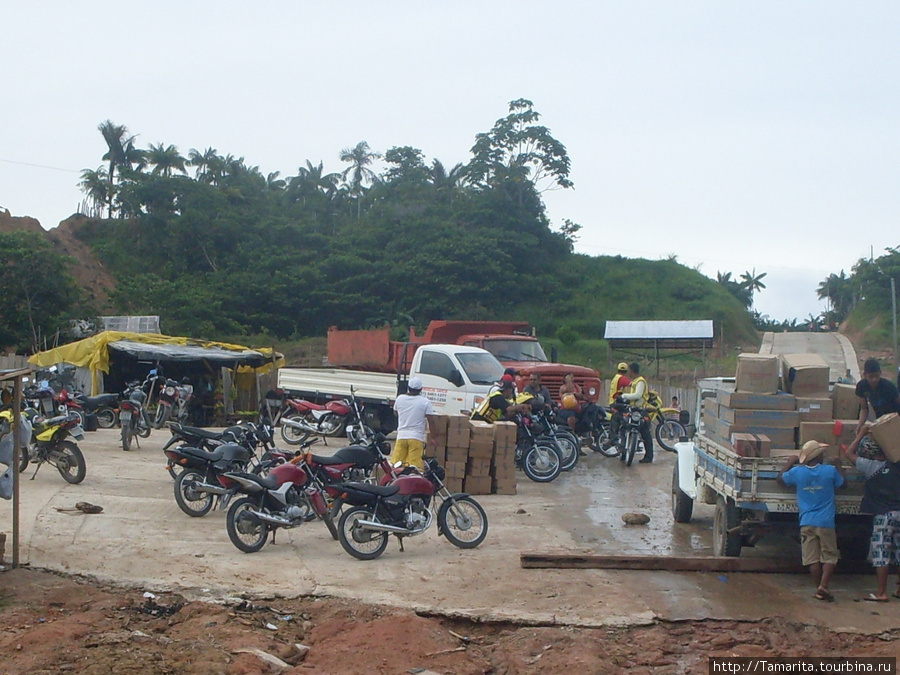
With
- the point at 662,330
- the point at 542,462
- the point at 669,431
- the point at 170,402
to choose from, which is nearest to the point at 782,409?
the point at 542,462

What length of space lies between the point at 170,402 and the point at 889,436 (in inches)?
623

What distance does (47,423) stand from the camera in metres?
12.1

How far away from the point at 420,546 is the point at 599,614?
277 centimetres

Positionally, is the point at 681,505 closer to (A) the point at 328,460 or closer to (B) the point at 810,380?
(B) the point at 810,380

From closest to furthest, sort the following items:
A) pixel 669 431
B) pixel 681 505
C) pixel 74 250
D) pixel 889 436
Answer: pixel 889 436 < pixel 681 505 < pixel 669 431 < pixel 74 250

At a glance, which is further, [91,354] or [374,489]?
[91,354]

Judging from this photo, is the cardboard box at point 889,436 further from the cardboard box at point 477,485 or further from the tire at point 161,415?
the tire at point 161,415

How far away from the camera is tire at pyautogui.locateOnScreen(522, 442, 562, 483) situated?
1396 centimetres

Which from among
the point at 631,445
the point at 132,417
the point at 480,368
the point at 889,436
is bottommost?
the point at 631,445

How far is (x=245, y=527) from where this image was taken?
8.71 metres

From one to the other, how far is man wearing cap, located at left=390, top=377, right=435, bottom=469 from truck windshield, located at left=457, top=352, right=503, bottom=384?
528 centimetres

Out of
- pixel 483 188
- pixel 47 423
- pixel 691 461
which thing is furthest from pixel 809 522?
pixel 483 188

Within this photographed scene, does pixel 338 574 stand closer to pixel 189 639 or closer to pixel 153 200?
pixel 189 639

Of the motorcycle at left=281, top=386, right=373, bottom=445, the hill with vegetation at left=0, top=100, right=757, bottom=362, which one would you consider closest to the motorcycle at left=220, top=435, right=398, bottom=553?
the motorcycle at left=281, top=386, right=373, bottom=445
